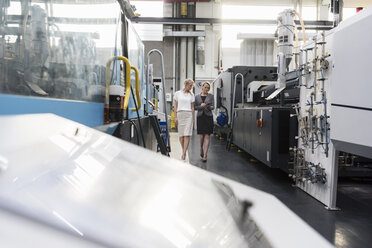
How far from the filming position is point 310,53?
9.62 ft

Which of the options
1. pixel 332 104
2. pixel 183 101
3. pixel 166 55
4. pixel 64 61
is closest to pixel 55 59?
pixel 64 61

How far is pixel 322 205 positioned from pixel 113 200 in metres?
2.60

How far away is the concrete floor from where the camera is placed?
210 cm

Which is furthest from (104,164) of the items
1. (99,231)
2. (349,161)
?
(349,161)

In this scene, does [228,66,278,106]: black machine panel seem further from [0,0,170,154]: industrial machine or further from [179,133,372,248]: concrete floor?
[0,0,170,154]: industrial machine

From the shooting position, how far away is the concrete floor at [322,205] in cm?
210

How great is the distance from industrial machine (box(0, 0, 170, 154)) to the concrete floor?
164 cm

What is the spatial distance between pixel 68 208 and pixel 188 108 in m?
3.82

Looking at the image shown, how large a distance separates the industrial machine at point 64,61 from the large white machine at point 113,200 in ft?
1.17

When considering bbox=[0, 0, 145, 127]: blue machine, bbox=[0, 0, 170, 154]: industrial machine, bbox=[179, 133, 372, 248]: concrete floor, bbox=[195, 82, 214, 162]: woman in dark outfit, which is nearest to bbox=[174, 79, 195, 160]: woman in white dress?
bbox=[195, 82, 214, 162]: woman in dark outfit

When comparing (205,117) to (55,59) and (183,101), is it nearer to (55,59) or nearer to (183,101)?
(183,101)

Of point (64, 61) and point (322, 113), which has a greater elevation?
point (64, 61)

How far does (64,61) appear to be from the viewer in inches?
62.7

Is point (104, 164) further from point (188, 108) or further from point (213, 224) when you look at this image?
point (188, 108)
